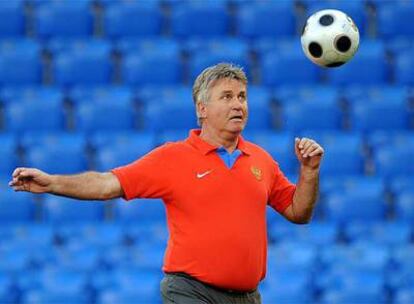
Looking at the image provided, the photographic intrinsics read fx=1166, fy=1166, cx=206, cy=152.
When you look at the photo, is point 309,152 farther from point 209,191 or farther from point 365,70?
point 365,70

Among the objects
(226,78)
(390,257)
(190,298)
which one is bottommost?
(190,298)

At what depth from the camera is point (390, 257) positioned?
28.2 ft

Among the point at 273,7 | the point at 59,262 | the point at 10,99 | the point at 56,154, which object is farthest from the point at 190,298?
the point at 273,7

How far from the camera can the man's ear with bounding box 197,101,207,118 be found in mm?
5387

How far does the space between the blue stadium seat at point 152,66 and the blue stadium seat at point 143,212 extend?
1.66 meters

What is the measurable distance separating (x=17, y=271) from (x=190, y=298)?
3576 mm

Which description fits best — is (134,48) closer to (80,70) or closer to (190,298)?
(80,70)

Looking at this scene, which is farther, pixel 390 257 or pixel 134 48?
pixel 134 48

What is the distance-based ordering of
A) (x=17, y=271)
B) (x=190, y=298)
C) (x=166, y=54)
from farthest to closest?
(x=166, y=54)
(x=17, y=271)
(x=190, y=298)

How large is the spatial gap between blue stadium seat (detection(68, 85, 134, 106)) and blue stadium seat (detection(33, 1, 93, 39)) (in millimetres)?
853

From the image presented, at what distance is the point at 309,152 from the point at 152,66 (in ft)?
18.1

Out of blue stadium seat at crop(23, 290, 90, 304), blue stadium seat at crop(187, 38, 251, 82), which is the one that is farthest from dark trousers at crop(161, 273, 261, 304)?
blue stadium seat at crop(187, 38, 251, 82)

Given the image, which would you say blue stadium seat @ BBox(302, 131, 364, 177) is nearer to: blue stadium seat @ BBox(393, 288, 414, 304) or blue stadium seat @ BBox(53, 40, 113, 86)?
blue stadium seat @ BBox(393, 288, 414, 304)

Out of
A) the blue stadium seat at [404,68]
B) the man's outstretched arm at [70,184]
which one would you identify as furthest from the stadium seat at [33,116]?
the man's outstretched arm at [70,184]
